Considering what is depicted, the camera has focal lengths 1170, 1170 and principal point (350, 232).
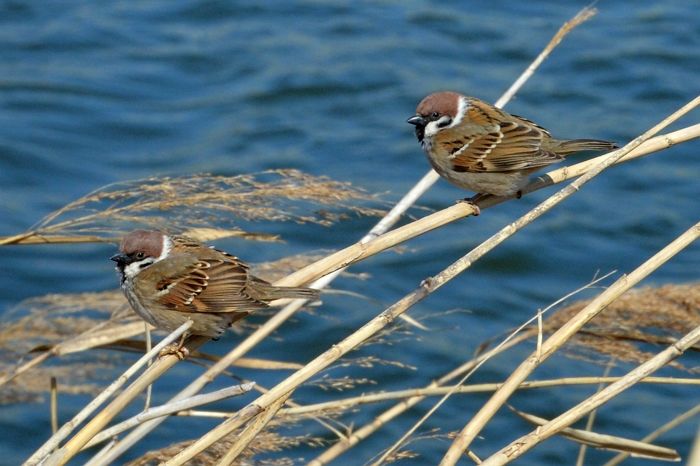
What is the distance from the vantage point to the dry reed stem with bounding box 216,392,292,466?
372 centimetres

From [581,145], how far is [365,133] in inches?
240

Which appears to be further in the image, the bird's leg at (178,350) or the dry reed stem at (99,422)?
the bird's leg at (178,350)

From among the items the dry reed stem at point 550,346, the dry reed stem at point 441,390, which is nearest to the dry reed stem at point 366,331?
the dry reed stem at point 550,346

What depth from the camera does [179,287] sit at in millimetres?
5016

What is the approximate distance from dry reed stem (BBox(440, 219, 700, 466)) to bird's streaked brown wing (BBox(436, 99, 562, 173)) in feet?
5.05

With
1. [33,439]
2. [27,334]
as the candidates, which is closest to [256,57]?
[33,439]

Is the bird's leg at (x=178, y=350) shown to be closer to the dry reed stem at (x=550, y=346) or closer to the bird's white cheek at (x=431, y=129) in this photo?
the dry reed stem at (x=550, y=346)

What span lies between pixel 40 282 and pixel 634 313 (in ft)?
19.0

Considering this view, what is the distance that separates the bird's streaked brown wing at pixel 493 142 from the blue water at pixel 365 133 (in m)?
2.38

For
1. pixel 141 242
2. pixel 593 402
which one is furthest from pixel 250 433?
pixel 141 242

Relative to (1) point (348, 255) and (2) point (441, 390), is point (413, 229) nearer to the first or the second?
(1) point (348, 255)

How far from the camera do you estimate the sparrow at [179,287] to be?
4918 mm

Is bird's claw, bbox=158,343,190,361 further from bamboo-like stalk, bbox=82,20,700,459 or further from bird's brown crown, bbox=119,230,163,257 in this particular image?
bird's brown crown, bbox=119,230,163,257

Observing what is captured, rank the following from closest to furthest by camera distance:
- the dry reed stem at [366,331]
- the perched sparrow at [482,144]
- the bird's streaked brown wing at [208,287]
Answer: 1. the dry reed stem at [366,331]
2. the bird's streaked brown wing at [208,287]
3. the perched sparrow at [482,144]
